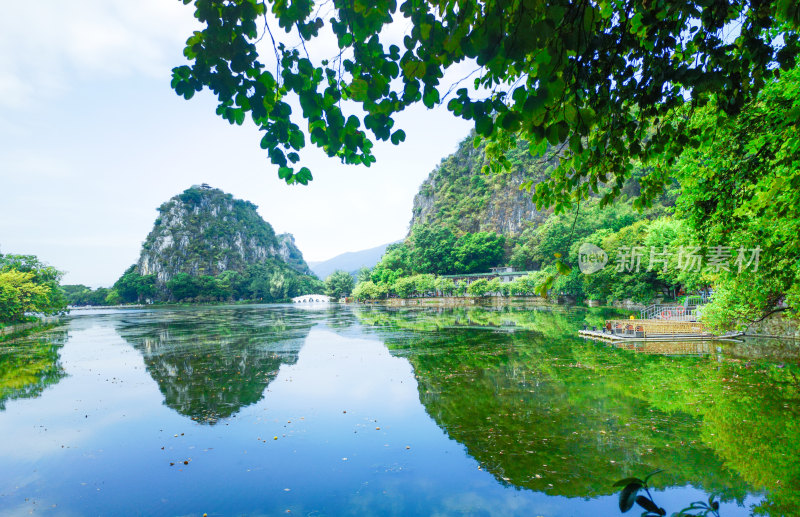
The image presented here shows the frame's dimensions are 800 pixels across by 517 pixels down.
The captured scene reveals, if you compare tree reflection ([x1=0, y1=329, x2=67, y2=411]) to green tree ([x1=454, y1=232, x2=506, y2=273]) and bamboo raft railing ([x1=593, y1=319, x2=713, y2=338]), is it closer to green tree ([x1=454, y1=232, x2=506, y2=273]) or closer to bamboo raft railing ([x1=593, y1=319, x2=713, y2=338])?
bamboo raft railing ([x1=593, y1=319, x2=713, y2=338])

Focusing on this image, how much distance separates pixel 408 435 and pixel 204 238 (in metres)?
165

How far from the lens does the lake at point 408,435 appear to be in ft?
19.9

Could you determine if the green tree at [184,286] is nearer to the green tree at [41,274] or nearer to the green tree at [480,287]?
the green tree at [41,274]

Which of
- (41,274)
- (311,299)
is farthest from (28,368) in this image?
(311,299)

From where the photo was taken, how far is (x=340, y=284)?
99.4 m

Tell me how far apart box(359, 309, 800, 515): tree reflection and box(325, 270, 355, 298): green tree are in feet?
275

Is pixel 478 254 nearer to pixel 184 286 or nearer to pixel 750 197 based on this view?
pixel 184 286

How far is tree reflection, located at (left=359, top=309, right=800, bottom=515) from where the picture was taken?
6277 mm

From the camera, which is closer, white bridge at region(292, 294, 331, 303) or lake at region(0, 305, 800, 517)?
lake at region(0, 305, 800, 517)

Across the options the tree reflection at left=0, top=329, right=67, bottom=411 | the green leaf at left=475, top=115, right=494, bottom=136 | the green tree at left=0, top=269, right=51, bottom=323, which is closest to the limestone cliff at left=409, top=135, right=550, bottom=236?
the green tree at left=0, top=269, right=51, bottom=323

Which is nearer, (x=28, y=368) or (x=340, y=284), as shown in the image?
(x=28, y=368)

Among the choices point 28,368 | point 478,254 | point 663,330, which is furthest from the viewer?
point 478,254

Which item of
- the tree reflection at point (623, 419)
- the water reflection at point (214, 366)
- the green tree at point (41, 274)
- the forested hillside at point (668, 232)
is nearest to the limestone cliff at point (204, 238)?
the forested hillside at point (668, 232)

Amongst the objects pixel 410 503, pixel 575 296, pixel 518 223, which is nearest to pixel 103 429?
pixel 410 503
